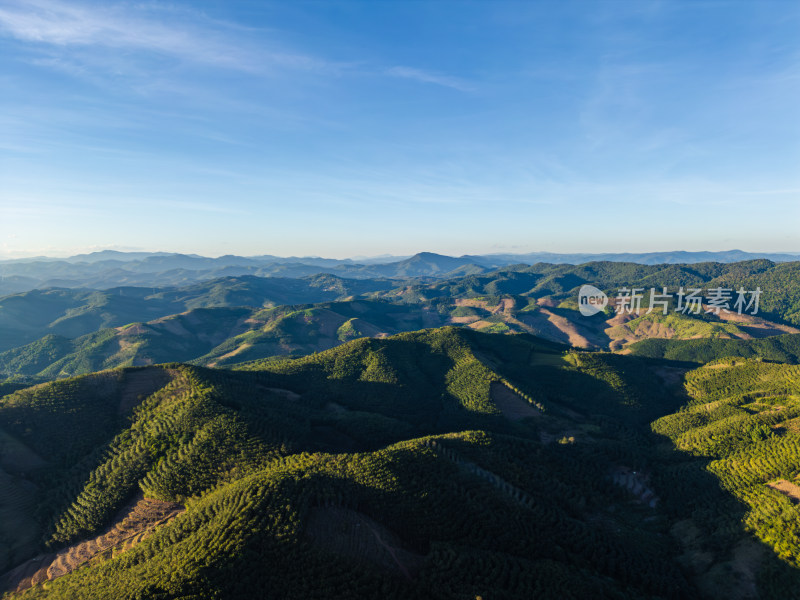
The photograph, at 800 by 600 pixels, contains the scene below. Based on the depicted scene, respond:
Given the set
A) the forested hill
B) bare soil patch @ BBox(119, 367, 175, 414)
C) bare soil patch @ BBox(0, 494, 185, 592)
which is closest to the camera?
the forested hill

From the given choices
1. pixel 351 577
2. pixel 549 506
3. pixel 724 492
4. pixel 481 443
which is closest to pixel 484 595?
pixel 351 577

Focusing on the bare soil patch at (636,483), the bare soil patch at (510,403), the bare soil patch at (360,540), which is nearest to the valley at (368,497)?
the bare soil patch at (360,540)

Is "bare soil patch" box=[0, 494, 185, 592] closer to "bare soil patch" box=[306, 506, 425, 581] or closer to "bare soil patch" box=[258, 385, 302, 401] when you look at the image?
"bare soil patch" box=[306, 506, 425, 581]

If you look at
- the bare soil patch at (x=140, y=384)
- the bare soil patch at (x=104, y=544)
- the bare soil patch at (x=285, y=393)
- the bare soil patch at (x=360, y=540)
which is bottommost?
the bare soil patch at (x=104, y=544)

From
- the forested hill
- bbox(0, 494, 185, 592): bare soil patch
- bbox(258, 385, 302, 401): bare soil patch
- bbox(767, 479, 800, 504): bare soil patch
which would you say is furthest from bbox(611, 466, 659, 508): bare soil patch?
bbox(0, 494, 185, 592): bare soil patch

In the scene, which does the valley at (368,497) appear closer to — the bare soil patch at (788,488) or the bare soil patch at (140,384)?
the bare soil patch at (788,488)
